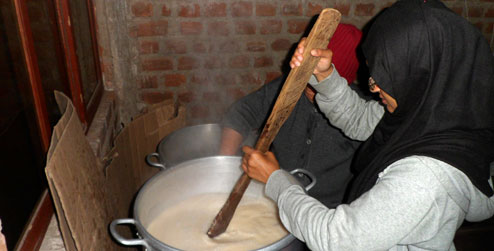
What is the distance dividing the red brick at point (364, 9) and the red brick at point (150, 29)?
1.15 metres

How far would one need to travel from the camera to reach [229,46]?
2176mm

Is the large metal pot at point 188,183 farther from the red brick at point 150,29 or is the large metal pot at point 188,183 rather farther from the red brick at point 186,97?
the red brick at point 150,29

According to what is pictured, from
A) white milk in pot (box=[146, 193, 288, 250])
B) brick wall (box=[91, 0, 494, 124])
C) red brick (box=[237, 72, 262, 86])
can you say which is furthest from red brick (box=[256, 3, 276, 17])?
white milk in pot (box=[146, 193, 288, 250])

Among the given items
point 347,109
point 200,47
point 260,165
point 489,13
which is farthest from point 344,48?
point 489,13

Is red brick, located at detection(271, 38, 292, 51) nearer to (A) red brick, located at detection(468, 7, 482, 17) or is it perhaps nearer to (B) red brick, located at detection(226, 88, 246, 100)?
(B) red brick, located at detection(226, 88, 246, 100)

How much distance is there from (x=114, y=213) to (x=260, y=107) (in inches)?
31.9

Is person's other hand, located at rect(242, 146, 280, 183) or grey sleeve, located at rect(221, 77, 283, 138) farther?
grey sleeve, located at rect(221, 77, 283, 138)

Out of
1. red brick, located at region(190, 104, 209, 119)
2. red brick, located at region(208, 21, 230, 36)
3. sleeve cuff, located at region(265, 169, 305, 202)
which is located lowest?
red brick, located at region(190, 104, 209, 119)

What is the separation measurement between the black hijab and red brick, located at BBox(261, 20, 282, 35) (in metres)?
1.32

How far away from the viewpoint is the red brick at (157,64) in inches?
84.7

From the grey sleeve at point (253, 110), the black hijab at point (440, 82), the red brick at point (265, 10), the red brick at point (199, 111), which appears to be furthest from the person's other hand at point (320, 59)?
the red brick at point (199, 111)

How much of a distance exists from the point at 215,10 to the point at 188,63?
358 mm

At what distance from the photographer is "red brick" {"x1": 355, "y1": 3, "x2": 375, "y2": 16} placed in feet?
7.05

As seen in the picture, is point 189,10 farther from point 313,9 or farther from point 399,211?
point 399,211
